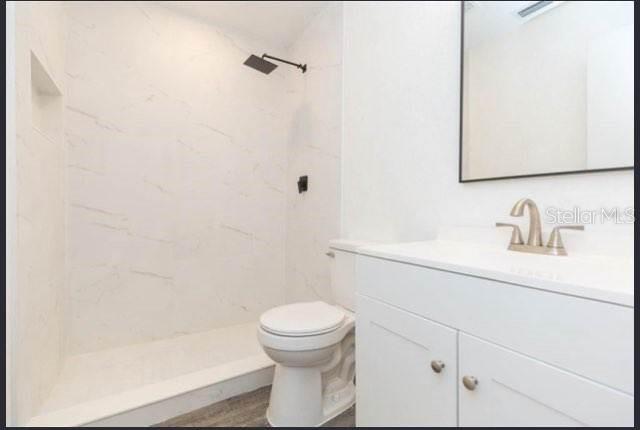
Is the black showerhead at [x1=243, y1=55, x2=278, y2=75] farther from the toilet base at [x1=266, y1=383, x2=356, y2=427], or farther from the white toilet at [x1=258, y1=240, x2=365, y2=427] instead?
the toilet base at [x1=266, y1=383, x2=356, y2=427]

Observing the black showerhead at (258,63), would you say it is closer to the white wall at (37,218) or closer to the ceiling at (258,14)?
the ceiling at (258,14)

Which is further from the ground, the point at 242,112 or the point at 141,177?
the point at 242,112

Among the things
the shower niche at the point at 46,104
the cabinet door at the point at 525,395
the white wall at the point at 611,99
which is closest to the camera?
the cabinet door at the point at 525,395

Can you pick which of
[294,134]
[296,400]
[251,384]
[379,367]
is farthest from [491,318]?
[294,134]

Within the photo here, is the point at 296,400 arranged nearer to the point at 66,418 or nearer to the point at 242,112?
the point at 66,418

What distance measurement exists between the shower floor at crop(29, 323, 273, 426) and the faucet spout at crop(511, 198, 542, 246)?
4.59ft

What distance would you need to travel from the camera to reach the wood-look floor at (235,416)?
4.61 ft

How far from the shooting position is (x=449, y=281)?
0.81m

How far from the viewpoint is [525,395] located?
669mm

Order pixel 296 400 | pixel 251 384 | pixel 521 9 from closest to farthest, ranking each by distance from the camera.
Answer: pixel 521 9, pixel 296 400, pixel 251 384

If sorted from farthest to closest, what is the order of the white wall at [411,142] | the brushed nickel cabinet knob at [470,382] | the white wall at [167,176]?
1. the white wall at [167,176]
2. the white wall at [411,142]
3. the brushed nickel cabinet knob at [470,382]

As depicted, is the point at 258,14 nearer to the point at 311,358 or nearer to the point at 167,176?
the point at 167,176

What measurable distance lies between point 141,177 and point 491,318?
2.08 metres

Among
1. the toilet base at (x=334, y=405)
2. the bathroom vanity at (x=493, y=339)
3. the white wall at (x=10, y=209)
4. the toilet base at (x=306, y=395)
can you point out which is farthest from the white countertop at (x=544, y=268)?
the white wall at (x=10, y=209)
